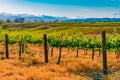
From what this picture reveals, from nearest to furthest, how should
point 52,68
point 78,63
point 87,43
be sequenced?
point 52,68, point 78,63, point 87,43

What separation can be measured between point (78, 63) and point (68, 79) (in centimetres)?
696

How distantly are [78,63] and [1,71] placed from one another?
6349 millimetres

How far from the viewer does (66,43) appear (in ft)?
135

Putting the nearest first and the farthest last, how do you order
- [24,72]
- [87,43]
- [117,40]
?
[24,72], [117,40], [87,43]

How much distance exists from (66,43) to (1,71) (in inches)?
880

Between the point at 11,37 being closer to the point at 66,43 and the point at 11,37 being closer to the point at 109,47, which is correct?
the point at 66,43

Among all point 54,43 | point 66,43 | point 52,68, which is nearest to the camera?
point 52,68

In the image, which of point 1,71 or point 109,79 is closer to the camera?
point 109,79

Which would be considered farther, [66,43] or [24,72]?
[66,43]

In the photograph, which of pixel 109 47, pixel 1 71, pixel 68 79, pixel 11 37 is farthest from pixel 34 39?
A: pixel 68 79

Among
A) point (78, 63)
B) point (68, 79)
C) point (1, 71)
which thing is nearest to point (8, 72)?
point (1, 71)

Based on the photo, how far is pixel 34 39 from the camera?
162ft

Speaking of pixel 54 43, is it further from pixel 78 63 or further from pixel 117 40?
pixel 78 63

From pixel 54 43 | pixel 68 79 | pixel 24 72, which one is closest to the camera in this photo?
pixel 68 79
